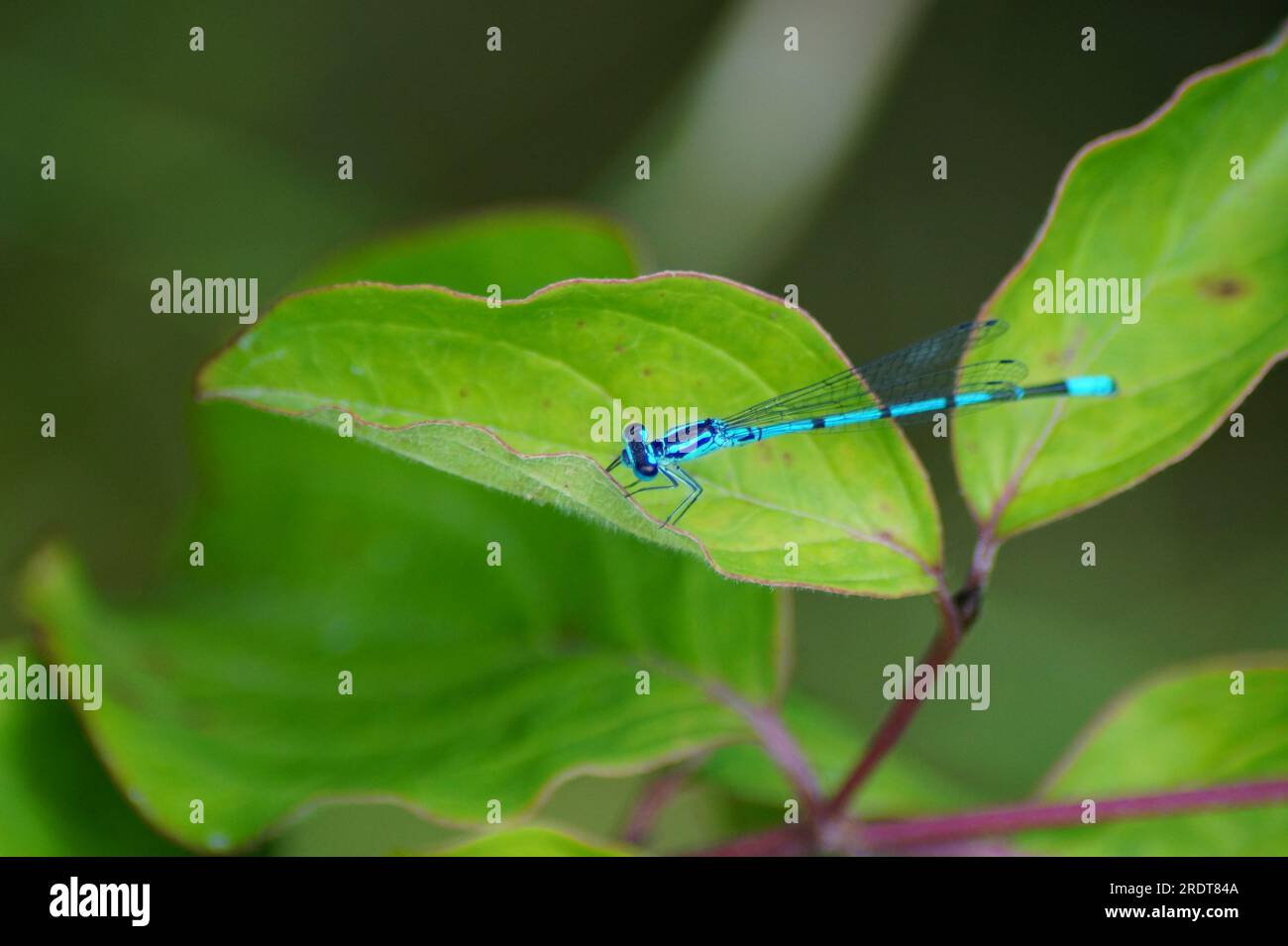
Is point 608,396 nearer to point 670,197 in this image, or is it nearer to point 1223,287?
point 1223,287

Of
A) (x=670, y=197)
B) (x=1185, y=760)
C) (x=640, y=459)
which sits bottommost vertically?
(x=1185, y=760)

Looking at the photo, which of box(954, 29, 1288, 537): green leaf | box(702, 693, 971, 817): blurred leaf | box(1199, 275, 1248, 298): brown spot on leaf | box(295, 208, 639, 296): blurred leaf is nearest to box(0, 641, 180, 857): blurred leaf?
box(295, 208, 639, 296): blurred leaf

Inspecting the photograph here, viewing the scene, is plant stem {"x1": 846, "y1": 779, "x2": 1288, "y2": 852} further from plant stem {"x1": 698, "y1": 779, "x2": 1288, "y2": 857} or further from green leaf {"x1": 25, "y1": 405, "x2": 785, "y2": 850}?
green leaf {"x1": 25, "y1": 405, "x2": 785, "y2": 850}

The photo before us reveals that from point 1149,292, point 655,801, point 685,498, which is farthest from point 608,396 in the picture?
point 655,801

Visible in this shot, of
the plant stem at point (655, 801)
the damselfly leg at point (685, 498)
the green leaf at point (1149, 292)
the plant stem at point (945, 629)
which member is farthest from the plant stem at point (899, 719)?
the plant stem at point (655, 801)

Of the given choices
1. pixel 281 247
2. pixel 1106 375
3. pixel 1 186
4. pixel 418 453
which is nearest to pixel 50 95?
pixel 1 186

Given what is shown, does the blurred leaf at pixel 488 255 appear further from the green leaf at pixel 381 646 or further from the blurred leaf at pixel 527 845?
the blurred leaf at pixel 527 845

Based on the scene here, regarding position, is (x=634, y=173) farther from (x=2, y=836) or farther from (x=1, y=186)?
(x=2, y=836)
